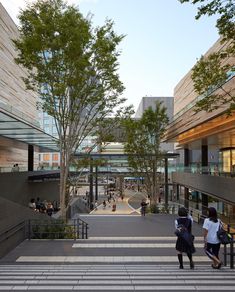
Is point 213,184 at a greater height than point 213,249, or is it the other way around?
point 213,184

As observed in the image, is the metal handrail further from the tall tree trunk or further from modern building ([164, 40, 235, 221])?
modern building ([164, 40, 235, 221])

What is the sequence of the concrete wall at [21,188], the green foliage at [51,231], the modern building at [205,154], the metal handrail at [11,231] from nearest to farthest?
the metal handrail at [11,231], the green foliage at [51,231], the modern building at [205,154], the concrete wall at [21,188]

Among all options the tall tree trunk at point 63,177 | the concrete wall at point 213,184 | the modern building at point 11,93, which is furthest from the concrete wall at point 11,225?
the modern building at point 11,93

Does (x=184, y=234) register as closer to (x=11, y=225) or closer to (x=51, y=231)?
(x=11, y=225)

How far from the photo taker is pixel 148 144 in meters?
26.5

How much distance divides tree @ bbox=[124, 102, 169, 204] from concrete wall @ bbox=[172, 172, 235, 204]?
282 centimetres

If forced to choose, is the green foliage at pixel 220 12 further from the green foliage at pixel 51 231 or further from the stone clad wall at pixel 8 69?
the stone clad wall at pixel 8 69

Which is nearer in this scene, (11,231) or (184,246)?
(184,246)

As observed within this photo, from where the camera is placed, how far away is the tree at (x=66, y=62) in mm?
12539

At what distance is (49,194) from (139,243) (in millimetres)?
25451

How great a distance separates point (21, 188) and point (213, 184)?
41.6 feet

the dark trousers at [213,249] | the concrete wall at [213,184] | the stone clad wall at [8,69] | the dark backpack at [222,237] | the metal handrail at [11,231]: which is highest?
the stone clad wall at [8,69]

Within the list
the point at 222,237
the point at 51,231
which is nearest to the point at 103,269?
the point at 222,237

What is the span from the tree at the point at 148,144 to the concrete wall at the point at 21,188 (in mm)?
7667
